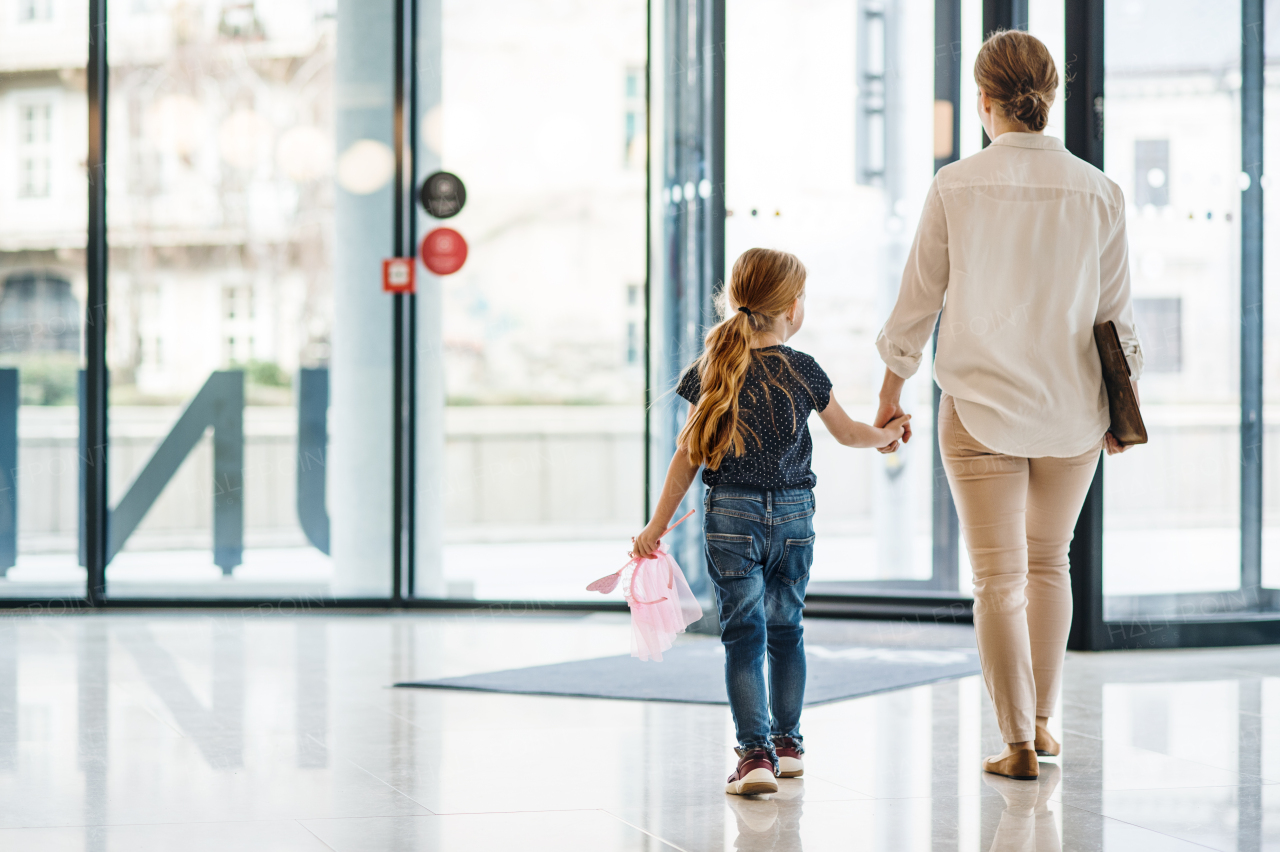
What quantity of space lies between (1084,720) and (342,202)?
3413 millimetres

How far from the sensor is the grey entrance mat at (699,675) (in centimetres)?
348

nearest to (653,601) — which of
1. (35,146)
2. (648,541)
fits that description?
(648,541)

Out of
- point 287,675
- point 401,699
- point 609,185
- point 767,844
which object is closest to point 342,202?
point 609,185

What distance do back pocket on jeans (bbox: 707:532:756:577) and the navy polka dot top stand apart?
10cm

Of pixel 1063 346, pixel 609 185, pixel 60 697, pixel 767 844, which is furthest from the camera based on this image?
pixel 609 185

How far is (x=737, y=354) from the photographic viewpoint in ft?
8.14

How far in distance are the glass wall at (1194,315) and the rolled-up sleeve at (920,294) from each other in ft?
6.64

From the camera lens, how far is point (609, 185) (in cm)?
528

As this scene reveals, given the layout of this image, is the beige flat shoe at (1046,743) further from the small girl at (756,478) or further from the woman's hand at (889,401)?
the woman's hand at (889,401)

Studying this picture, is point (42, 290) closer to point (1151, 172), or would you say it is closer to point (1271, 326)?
point (1151, 172)

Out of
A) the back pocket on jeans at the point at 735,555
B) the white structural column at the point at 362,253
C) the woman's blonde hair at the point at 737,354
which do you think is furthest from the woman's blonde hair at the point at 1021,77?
the white structural column at the point at 362,253

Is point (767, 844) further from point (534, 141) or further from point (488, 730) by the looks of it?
point (534, 141)

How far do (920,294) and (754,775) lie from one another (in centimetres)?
93

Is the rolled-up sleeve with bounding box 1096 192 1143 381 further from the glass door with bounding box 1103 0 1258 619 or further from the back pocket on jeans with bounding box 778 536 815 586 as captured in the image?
the glass door with bounding box 1103 0 1258 619
